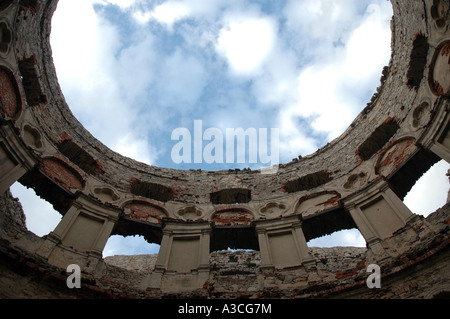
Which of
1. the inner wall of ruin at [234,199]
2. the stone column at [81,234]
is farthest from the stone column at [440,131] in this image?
the stone column at [81,234]

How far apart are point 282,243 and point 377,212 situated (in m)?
2.80

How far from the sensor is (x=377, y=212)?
9336 millimetres

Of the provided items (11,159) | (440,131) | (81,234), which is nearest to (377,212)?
(440,131)

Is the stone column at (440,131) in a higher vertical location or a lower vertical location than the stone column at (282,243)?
higher

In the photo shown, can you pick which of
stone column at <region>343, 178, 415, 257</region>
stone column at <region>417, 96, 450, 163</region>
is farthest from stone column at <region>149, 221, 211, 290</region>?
stone column at <region>417, 96, 450, 163</region>

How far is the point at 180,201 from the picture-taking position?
12430mm

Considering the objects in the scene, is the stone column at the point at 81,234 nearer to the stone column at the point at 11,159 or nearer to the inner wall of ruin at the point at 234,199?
the inner wall of ruin at the point at 234,199

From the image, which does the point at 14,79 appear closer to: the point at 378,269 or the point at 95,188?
the point at 95,188

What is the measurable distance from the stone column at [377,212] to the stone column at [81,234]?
7.04 meters

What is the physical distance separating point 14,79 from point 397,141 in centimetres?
1178

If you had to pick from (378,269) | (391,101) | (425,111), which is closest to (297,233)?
(378,269)

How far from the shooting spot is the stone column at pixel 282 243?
29.3 feet

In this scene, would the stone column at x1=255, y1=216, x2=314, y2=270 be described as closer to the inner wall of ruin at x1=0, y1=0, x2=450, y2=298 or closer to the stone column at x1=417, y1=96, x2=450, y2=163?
the inner wall of ruin at x1=0, y1=0, x2=450, y2=298
